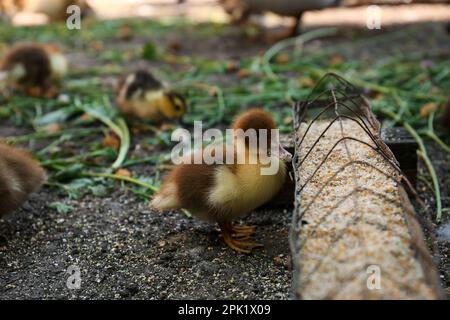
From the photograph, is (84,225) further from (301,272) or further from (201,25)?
(201,25)

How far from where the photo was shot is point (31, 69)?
4.86m

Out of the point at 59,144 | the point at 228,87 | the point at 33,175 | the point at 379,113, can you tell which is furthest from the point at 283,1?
the point at 33,175

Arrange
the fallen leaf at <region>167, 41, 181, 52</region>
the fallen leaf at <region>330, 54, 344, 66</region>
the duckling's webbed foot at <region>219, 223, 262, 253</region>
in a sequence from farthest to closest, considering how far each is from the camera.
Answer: the fallen leaf at <region>167, 41, 181, 52</region> < the fallen leaf at <region>330, 54, 344, 66</region> < the duckling's webbed foot at <region>219, 223, 262, 253</region>

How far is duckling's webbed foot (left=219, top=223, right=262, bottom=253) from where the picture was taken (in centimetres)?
275

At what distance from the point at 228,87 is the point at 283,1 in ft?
6.12

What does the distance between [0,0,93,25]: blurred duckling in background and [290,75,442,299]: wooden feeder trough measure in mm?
5223

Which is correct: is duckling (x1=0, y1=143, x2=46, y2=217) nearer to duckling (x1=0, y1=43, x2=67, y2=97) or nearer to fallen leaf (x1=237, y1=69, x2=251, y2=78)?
duckling (x1=0, y1=43, x2=67, y2=97)

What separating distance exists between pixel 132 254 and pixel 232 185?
600 mm

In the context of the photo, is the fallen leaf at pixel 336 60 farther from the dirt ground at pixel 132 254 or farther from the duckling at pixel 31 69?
the duckling at pixel 31 69

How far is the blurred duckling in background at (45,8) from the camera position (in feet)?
23.2

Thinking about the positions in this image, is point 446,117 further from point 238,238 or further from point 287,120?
point 238,238

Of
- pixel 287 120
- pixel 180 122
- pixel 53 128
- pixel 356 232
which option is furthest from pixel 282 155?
pixel 53 128

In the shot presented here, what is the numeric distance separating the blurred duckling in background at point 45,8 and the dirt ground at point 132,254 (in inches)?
169

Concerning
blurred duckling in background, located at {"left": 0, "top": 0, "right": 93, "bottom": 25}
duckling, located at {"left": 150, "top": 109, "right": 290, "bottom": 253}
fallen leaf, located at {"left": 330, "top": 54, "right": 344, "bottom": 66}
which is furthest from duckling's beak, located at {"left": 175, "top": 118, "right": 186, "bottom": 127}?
blurred duckling in background, located at {"left": 0, "top": 0, "right": 93, "bottom": 25}
